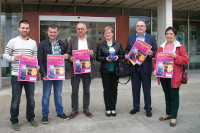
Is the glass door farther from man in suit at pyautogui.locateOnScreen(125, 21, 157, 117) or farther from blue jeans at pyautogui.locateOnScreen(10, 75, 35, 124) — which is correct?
blue jeans at pyautogui.locateOnScreen(10, 75, 35, 124)

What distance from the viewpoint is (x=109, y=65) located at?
182 inches

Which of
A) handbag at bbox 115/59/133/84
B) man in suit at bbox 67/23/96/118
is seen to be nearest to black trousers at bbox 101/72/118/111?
handbag at bbox 115/59/133/84

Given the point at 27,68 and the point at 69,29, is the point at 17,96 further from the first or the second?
the point at 69,29

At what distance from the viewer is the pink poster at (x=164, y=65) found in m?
4.14

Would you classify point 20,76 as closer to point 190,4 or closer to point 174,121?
point 174,121

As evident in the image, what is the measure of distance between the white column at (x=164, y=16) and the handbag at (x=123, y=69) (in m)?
5.29

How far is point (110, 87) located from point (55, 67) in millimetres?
1318

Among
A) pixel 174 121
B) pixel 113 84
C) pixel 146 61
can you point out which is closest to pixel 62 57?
pixel 113 84

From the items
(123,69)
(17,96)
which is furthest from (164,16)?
(17,96)

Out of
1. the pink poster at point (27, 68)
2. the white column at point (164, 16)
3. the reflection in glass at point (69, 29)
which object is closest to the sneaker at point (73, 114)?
the pink poster at point (27, 68)

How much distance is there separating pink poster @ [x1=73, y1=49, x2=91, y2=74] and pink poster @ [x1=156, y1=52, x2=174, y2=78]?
143 centimetres

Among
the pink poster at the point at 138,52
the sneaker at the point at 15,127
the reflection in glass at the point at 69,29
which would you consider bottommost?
the sneaker at the point at 15,127

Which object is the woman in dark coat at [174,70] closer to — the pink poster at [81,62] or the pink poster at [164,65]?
the pink poster at [164,65]

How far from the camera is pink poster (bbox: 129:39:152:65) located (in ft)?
14.9
